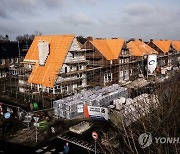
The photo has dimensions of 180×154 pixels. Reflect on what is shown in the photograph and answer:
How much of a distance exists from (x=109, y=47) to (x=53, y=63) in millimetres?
13506

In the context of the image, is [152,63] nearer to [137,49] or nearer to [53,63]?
[137,49]

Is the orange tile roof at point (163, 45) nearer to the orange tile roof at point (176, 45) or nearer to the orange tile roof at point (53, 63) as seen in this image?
the orange tile roof at point (176, 45)

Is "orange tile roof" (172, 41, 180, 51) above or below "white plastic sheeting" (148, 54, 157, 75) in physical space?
above

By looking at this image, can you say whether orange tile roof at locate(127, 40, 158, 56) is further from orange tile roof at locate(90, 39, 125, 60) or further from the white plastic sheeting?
orange tile roof at locate(90, 39, 125, 60)

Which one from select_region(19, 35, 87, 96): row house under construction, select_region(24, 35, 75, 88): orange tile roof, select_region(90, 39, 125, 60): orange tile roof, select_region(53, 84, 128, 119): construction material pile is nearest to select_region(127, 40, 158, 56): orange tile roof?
select_region(90, 39, 125, 60): orange tile roof

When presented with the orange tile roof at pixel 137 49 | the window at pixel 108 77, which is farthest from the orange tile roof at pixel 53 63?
the orange tile roof at pixel 137 49

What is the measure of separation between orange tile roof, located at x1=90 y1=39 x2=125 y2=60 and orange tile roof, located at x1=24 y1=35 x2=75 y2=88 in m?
7.01

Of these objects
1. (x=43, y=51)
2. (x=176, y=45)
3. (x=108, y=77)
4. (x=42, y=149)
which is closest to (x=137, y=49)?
(x=108, y=77)

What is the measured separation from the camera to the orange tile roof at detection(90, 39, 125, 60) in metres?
40.2

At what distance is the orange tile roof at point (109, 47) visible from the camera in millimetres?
40156

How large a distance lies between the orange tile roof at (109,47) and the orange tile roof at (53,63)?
701cm

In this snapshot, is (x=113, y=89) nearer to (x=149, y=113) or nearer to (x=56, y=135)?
(x=56, y=135)

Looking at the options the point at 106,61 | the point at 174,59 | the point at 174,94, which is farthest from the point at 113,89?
the point at 174,59

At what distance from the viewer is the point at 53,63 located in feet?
109
